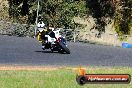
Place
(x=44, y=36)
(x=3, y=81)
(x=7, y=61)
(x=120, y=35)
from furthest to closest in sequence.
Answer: (x=120, y=35)
(x=44, y=36)
(x=7, y=61)
(x=3, y=81)

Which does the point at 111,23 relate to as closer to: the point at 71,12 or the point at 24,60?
the point at 71,12

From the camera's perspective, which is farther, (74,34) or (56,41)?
(74,34)

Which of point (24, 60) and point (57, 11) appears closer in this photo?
point (24, 60)

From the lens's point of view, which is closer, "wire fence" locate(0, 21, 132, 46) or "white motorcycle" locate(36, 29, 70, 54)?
"white motorcycle" locate(36, 29, 70, 54)

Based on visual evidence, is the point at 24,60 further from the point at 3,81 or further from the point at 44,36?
the point at 3,81

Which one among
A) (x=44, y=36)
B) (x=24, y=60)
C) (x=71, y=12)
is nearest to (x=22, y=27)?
(x=71, y=12)

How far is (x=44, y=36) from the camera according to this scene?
84.0 ft

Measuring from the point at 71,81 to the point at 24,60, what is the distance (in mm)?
8787

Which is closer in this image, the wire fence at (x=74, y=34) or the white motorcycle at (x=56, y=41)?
the white motorcycle at (x=56, y=41)

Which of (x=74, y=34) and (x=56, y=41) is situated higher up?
(x=56, y=41)

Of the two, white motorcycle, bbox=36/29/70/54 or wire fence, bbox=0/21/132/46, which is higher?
white motorcycle, bbox=36/29/70/54

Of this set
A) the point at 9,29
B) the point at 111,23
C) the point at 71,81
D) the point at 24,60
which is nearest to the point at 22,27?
the point at 9,29

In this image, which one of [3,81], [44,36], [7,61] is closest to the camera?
[3,81]

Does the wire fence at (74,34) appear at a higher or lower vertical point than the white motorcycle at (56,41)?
lower
